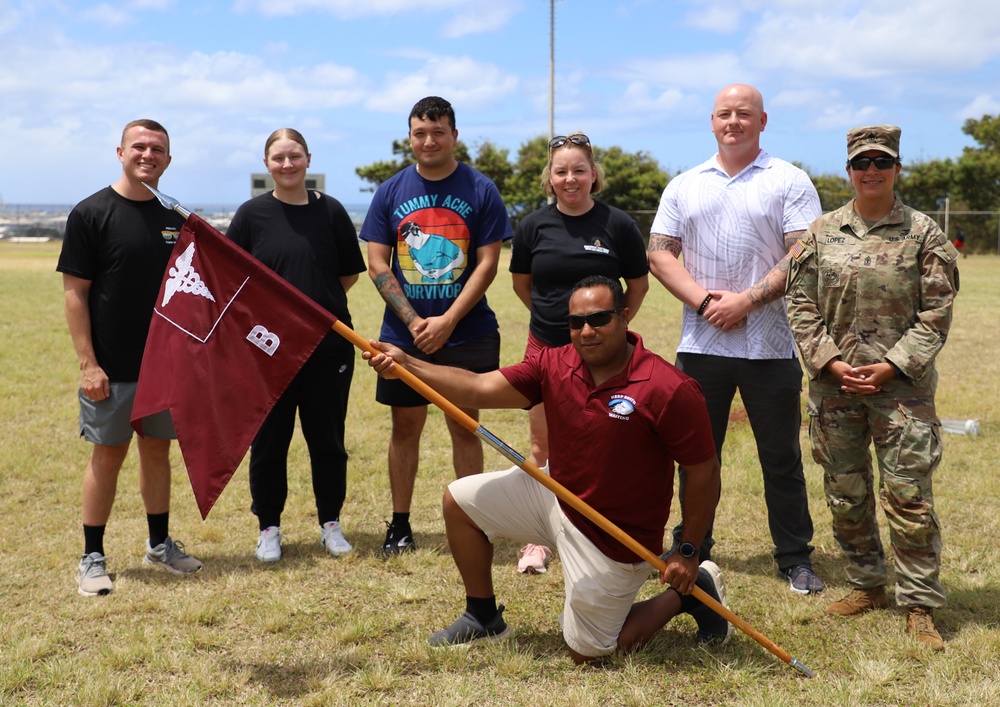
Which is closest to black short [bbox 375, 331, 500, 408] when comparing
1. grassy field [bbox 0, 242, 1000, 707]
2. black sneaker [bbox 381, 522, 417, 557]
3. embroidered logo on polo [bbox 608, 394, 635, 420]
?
black sneaker [bbox 381, 522, 417, 557]

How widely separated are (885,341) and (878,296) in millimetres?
198

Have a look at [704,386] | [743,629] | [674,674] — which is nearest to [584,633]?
[674,674]

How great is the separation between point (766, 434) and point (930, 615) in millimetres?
1123

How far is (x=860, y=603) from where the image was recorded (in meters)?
4.46

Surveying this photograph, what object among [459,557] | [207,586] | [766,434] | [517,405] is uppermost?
[517,405]

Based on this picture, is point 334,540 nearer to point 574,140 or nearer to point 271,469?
point 271,469

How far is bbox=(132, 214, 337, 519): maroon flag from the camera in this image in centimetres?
418

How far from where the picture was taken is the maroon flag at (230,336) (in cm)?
418

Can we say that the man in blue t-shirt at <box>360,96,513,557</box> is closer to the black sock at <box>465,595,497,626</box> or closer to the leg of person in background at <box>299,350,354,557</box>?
the leg of person in background at <box>299,350,354,557</box>

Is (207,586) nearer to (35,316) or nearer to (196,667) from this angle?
(196,667)

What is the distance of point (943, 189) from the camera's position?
125ft

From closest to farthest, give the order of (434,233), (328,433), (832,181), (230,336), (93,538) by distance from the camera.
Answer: (230,336)
(93,538)
(434,233)
(328,433)
(832,181)

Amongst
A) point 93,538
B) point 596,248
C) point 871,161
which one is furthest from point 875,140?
point 93,538

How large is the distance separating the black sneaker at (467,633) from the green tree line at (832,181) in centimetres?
3113
